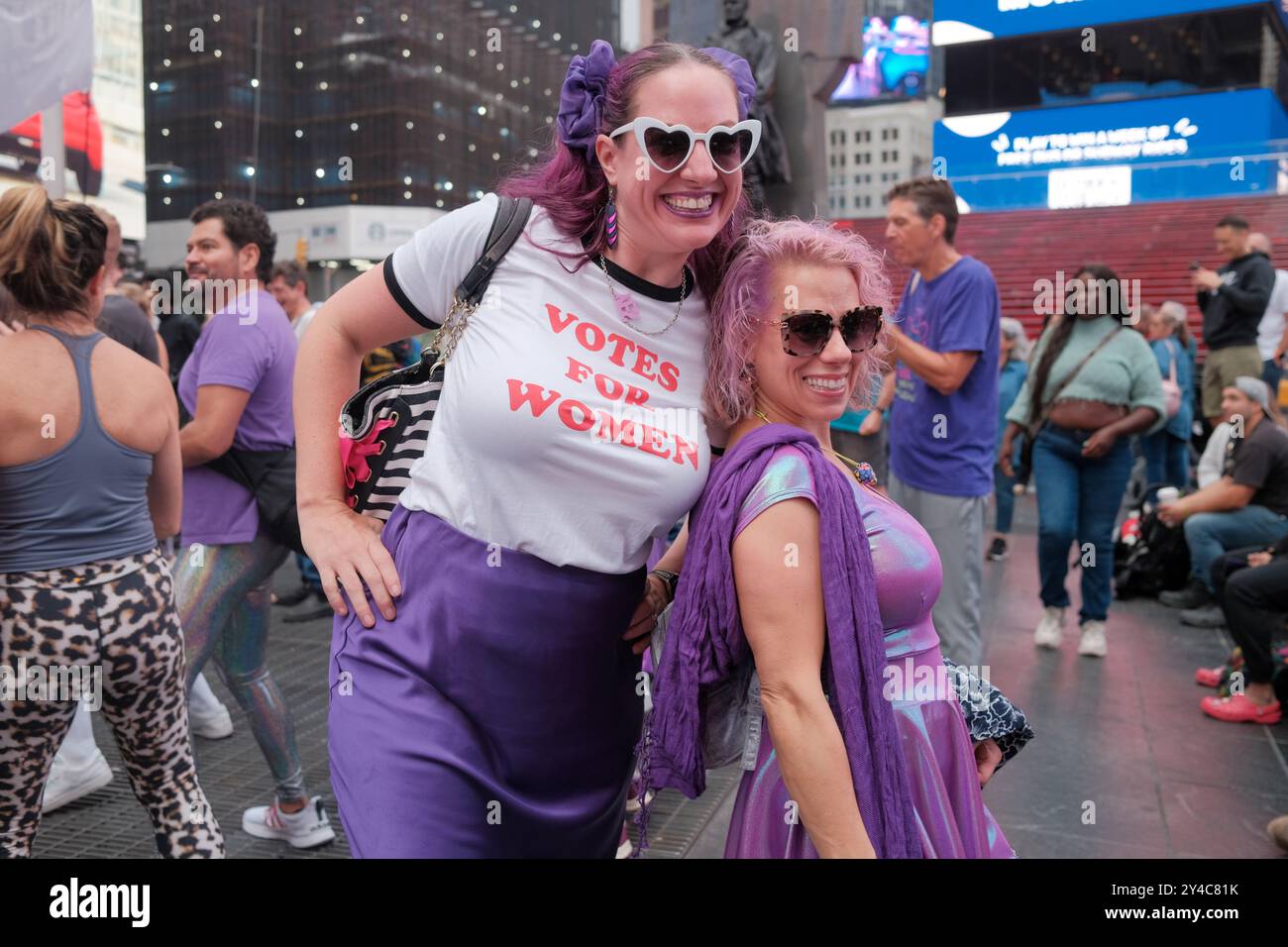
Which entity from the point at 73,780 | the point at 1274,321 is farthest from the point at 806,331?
the point at 1274,321

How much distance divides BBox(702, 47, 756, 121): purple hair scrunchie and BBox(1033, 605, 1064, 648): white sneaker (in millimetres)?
4967

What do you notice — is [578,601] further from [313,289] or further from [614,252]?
[313,289]

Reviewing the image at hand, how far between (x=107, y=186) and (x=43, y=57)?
15.8m

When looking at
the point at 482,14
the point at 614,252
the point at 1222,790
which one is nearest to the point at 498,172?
the point at 614,252

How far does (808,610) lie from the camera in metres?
1.65

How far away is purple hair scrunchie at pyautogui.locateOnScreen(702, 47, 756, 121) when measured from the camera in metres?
1.95

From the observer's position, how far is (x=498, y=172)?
2219 mm

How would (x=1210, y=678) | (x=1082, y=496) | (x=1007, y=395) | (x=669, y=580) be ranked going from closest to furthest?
(x=669, y=580), (x=1210, y=678), (x=1082, y=496), (x=1007, y=395)

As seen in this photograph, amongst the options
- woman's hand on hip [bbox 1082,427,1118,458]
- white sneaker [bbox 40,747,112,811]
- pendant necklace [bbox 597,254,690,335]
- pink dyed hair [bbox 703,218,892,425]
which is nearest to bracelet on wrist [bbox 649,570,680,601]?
pink dyed hair [bbox 703,218,892,425]

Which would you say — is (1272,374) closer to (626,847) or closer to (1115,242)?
(626,847)

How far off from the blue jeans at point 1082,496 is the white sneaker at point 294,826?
410cm

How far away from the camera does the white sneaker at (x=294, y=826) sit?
3.67 meters

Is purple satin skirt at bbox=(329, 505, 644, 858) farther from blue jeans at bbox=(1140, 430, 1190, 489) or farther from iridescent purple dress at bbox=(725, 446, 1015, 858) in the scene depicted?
blue jeans at bbox=(1140, 430, 1190, 489)

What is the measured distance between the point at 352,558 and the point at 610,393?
1.78 ft
